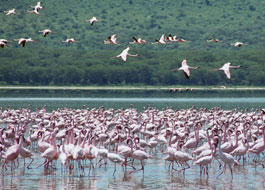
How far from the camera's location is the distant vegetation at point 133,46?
10694cm

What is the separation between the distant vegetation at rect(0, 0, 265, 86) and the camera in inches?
4210

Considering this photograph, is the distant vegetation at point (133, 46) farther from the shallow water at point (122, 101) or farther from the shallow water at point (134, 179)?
the shallow water at point (134, 179)

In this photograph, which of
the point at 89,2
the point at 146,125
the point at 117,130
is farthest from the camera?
the point at 89,2

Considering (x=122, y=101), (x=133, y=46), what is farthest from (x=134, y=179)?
(x=133, y=46)

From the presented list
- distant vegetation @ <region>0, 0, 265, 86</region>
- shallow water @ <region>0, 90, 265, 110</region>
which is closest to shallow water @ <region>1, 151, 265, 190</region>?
shallow water @ <region>0, 90, 265, 110</region>

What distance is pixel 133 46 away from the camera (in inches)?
5448

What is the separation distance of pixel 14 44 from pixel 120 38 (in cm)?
2333

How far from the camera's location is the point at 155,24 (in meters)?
156

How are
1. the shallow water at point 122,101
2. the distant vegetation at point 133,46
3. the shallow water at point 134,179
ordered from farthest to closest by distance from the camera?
the distant vegetation at point 133,46 < the shallow water at point 122,101 < the shallow water at point 134,179

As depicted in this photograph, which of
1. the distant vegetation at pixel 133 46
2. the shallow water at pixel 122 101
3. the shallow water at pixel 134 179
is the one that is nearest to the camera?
the shallow water at pixel 134 179

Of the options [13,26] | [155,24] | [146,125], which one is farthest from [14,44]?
[146,125]

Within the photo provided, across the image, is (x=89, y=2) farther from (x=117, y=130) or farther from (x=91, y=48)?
(x=117, y=130)

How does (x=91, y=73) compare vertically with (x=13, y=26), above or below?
below

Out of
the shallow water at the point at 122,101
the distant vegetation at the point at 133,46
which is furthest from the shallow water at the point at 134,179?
the distant vegetation at the point at 133,46
